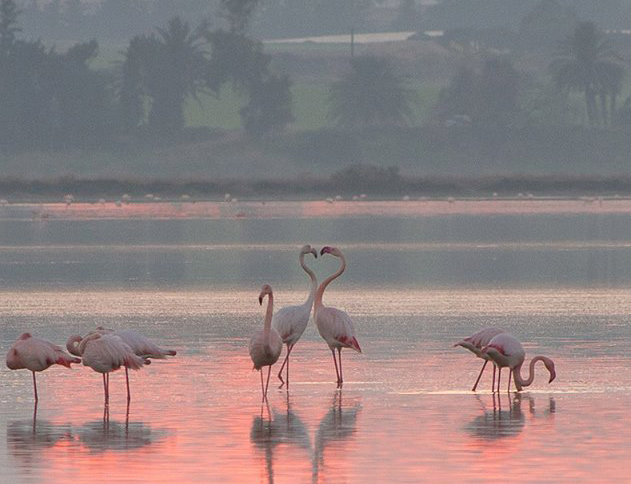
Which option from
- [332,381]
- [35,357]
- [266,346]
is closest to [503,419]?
[266,346]

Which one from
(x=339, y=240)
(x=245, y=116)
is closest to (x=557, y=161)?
(x=245, y=116)

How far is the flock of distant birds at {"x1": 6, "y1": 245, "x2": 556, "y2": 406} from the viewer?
1712 centimetres

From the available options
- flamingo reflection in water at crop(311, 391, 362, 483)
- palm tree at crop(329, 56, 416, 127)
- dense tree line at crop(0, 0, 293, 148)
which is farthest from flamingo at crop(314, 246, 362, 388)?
palm tree at crop(329, 56, 416, 127)

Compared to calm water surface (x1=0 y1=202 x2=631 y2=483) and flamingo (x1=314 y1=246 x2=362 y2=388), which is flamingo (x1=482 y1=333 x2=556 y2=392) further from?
flamingo (x1=314 y1=246 x2=362 y2=388)

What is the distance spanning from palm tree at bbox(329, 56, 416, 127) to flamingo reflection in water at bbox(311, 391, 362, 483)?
4863 inches

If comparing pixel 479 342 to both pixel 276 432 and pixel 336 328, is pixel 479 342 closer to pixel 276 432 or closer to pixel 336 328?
pixel 336 328

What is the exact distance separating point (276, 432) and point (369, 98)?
12763cm

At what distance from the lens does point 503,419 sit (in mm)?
16188

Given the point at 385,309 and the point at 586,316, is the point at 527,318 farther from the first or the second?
the point at 385,309

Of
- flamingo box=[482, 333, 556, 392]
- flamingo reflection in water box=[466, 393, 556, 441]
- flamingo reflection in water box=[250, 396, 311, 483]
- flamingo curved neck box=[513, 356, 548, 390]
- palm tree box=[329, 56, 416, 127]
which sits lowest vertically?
flamingo reflection in water box=[250, 396, 311, 483]

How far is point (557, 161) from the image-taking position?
5049 inches

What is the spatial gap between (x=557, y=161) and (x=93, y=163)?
31112 millimetres

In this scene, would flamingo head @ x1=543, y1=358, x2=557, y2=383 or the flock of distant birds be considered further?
flamingo head @ x1=543, y1=358, x2=557, y2=383

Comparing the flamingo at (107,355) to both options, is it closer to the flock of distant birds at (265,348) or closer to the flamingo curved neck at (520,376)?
the flock of distant birds at (265,348)
